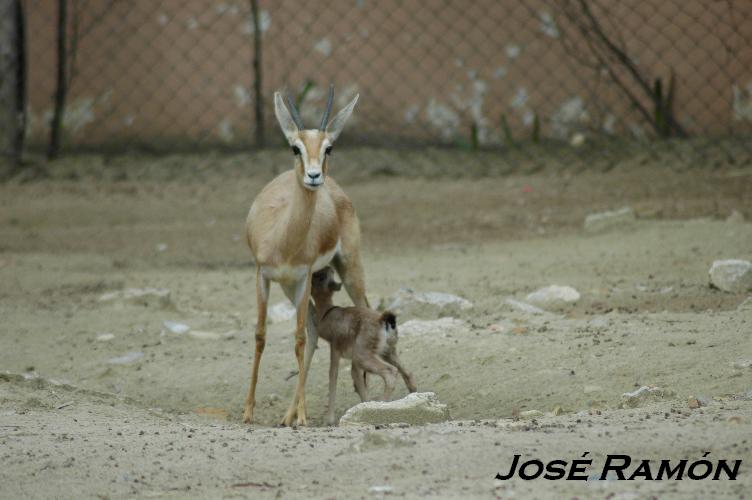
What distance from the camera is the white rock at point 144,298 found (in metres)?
7.27

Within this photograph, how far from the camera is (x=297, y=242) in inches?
228

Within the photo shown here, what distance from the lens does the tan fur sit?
5691mm

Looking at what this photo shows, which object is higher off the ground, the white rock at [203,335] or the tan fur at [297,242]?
the tan fur at [297,242]

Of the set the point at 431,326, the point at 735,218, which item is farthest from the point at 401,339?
the point at 735,218

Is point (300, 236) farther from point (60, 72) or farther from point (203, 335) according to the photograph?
point (60, 72)

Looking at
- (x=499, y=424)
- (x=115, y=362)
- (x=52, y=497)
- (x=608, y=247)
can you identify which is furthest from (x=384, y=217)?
(x=52, y=497)

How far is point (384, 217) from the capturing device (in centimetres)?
988

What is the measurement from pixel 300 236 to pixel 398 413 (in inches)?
50.8

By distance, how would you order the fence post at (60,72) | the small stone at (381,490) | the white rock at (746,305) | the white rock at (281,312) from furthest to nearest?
the fence post at (60,72)
the white rock at (281,312)
the white rock at (746,305)
the small stone at (381,490)

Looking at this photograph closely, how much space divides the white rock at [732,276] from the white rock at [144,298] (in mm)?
3367

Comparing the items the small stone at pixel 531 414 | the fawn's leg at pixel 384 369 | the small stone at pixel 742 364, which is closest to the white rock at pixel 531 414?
the small stone at pixel 531 414

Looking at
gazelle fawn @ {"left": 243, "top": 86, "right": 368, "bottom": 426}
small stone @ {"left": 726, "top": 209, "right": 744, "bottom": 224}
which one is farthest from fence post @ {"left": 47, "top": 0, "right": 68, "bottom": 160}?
small stone @ {"left": 726, "top": 209, "right": 744, "bottom": 224}

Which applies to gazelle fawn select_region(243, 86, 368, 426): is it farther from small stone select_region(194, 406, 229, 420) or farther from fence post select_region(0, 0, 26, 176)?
fence post select_region(0, 0, 26, 176)

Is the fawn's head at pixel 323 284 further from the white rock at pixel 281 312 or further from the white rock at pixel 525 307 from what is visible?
the white rock at pixel 525 307
